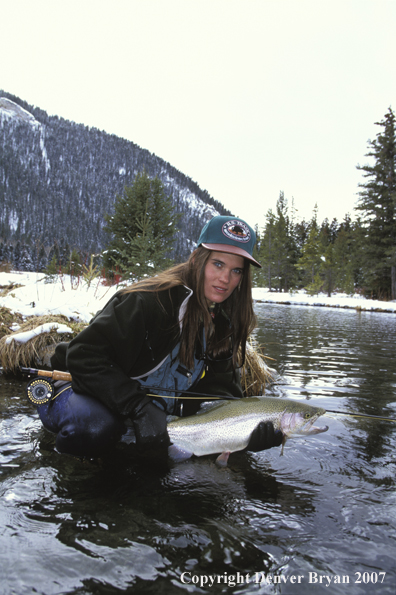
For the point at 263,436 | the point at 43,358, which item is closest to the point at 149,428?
the point at 263,436

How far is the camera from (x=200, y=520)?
225cm

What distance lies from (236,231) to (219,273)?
0.39 meters

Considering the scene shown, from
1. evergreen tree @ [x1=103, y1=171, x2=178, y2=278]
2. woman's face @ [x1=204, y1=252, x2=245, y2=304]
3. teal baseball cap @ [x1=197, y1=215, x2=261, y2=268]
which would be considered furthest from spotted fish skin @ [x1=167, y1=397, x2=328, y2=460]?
evergreen tree @ [x1=103, y1=171, x2=178, y2=278]

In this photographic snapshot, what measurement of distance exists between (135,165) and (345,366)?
20821 cm

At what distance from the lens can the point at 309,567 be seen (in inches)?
73.9

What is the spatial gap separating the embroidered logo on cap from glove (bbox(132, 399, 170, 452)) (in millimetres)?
1501

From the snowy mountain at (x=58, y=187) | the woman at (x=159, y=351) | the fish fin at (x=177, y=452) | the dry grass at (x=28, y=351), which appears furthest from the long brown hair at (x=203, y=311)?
the snowy mountain at (x=58, y=187)

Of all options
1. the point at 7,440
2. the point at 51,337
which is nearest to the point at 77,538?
the point at 7,440

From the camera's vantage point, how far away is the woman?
260cm

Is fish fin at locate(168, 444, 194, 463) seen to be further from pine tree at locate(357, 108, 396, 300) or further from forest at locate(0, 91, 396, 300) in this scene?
pine tree at locate(357, 108, 396, 300)

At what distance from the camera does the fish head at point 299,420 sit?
278 centimetres

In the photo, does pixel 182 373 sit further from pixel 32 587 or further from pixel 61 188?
pixel 61 188

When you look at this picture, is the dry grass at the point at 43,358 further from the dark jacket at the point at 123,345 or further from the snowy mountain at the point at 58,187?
the snowy mountain at the point at 58,187

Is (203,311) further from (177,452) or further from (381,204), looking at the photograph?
(381,204)
